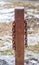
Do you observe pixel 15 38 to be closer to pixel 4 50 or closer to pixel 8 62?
pixel 8 62

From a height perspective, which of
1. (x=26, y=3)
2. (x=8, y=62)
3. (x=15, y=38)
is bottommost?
(x=8, y=62)

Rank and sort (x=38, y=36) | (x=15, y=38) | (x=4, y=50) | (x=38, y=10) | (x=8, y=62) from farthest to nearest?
(x=38, y=10)
(x=38, y=36)
(x=4, y=50)
(x=8, y=62)
(x=15, y=38)

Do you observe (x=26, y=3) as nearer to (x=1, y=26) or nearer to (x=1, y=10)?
(x=1, y=10)

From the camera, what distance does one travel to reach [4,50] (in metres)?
3.96

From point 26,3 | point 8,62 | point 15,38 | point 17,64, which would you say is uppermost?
point 26,3

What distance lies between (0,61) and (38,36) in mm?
1376

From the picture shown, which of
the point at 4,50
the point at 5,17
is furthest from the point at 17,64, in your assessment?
the point at 5,17

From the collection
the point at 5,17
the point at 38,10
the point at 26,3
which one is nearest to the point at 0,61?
the point at 5,17

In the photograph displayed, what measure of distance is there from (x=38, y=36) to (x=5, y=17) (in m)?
1.56

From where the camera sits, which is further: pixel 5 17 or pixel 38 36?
pixel 5 17

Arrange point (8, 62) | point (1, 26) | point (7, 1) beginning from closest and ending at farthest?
point (8, 62), point (1, 26), point (7, 1)

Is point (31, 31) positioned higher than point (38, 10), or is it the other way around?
point (38, 10)

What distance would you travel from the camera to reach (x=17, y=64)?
216 centimetres

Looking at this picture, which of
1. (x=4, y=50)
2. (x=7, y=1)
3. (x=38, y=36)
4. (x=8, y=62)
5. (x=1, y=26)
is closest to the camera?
(x=8, y=62)
